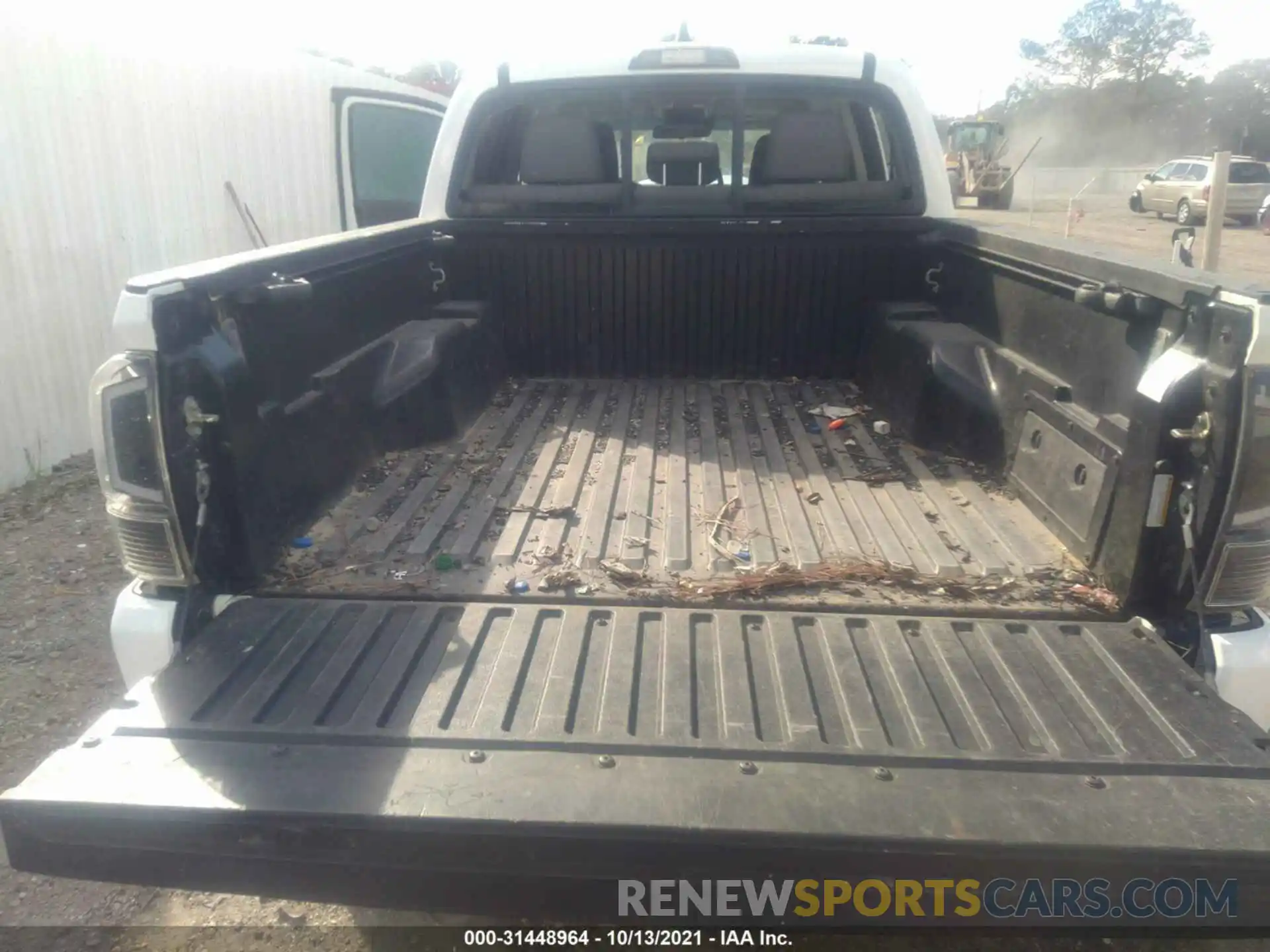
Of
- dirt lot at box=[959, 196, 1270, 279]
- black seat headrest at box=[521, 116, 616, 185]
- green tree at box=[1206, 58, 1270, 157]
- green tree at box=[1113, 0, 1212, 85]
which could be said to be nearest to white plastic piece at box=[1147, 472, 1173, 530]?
black seat headrest at box=[521, 116, 616, 185]

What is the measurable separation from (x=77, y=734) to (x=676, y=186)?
Answer: 3193 mm

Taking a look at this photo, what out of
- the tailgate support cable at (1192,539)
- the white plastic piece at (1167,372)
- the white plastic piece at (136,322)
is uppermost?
the white plastic piece at (136,322)

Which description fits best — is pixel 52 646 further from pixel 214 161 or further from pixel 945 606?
pixel 214 161

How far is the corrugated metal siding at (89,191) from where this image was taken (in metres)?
5.91

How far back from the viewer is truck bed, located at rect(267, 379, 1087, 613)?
239 cm

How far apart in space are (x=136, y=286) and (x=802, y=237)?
113 inches

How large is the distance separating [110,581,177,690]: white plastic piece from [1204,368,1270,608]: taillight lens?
220 centimetres

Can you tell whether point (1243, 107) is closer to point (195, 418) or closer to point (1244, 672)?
point (1244, 672)

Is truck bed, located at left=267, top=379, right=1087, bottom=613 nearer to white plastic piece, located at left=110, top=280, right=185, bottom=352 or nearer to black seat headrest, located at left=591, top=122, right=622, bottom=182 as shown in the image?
white plastic piece, located at left=110, top=280, right=185, bottom=352

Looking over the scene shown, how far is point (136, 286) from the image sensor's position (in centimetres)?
198

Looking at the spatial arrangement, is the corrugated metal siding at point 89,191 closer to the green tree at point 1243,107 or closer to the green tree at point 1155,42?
the green tree at point 1243,107

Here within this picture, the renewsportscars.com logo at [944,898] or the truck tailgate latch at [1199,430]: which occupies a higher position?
the truck tailgate latch at [1199,430]

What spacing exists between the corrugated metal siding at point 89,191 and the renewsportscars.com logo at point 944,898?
5839 millimetres

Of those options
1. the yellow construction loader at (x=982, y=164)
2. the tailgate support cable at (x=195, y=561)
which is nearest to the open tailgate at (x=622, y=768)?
the tailgate support cable at (x=195, y=561)
